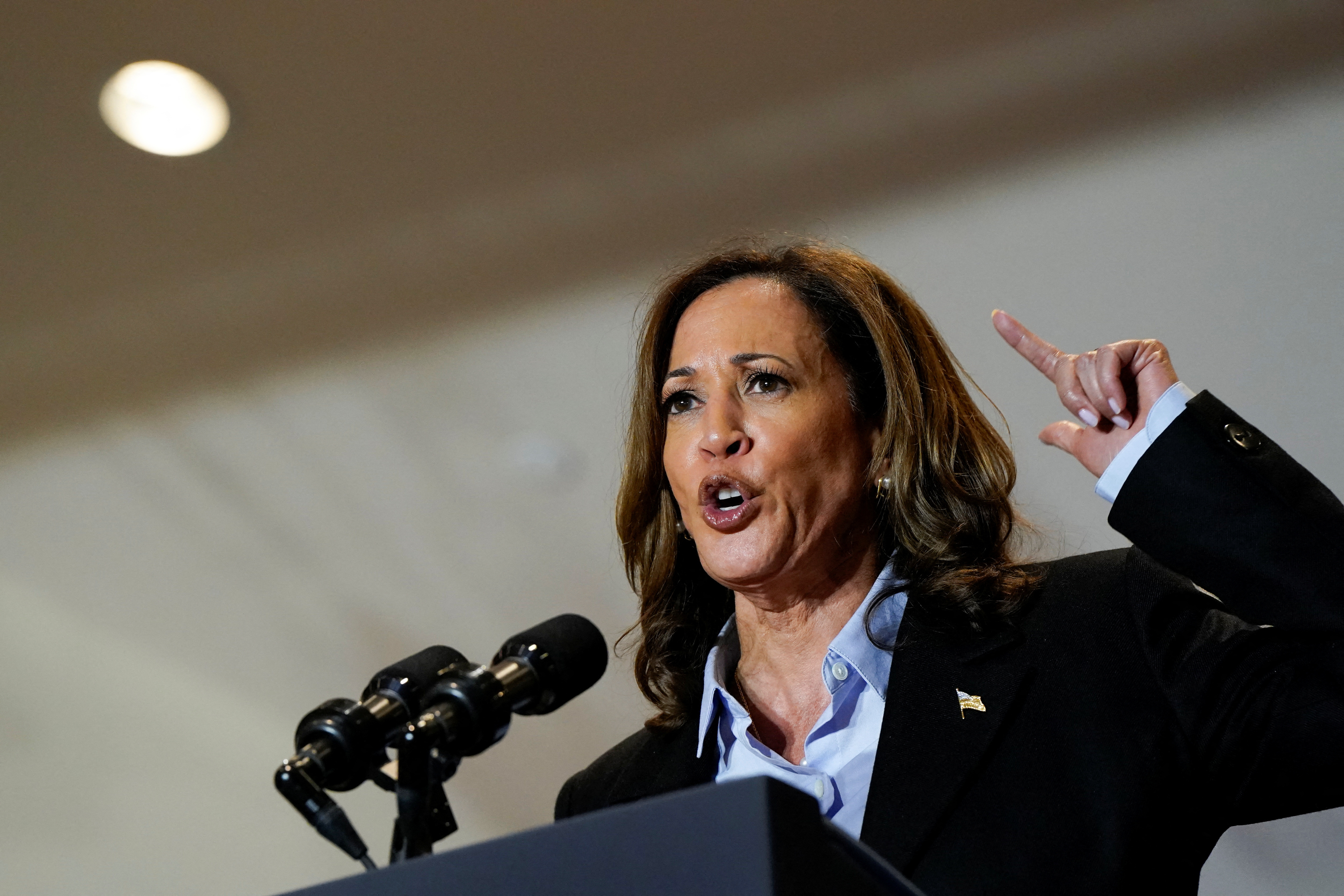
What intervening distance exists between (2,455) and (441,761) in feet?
10.6

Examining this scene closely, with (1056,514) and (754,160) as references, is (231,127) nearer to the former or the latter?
(754,160)

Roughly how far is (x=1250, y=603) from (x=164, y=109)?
300cm

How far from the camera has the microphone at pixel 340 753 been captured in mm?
1137

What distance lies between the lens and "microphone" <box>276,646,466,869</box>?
3.73 feet

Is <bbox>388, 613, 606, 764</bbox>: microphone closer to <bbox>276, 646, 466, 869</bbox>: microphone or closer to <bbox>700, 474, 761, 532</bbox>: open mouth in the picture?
<bbox>276, 646, 466, 869</bbox>: microphone

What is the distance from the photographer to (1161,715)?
1.72 metres

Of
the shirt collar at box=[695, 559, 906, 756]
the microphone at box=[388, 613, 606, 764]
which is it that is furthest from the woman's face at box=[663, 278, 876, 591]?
the microphone at box=[388, 613, 606, 764]

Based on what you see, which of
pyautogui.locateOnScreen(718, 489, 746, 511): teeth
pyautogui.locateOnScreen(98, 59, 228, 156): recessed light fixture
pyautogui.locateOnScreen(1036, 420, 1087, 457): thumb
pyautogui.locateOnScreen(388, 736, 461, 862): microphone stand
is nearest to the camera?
pyautogui.locateOnScreen(388, 736, 461, 862): microphone stand

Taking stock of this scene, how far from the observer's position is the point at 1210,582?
5.36 ft

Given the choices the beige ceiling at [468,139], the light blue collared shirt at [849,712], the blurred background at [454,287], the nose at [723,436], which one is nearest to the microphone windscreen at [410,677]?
the light blue collared shirt at [849,712]

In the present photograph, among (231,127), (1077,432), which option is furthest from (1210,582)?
(231,127)

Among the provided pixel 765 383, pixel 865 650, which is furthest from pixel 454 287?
pixel 865 650

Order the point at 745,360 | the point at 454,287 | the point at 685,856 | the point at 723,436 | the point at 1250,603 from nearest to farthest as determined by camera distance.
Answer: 1. the point at 685,856
2. the point at 1250,603
3. the point at 723,436
4. the point at 745,360
5. the point at 454,287

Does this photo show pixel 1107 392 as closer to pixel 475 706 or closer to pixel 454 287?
pixel 475 706
